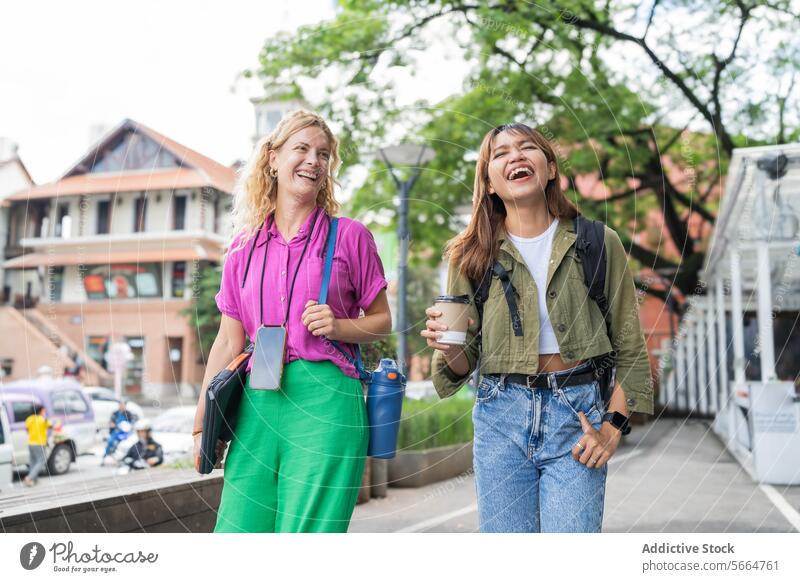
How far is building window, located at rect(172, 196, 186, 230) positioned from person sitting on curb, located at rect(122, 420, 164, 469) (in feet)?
5.85

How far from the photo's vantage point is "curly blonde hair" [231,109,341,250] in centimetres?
221

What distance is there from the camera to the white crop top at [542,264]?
2.06 meters

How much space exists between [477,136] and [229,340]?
161 inches

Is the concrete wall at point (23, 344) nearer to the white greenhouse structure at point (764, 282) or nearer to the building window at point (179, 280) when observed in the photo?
the building window at point (179, 280)

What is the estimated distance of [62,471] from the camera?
4398mm

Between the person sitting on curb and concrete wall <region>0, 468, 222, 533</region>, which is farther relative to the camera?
the person sitting on curb

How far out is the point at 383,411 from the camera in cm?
210

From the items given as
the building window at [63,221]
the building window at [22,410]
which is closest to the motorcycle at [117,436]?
the building window at [22,410]

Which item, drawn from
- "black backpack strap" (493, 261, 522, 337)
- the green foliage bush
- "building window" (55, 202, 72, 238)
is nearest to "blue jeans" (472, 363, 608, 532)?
"black backpack strap" (493, 261, 522, 337)

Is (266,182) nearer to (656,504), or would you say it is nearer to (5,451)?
(5,451)

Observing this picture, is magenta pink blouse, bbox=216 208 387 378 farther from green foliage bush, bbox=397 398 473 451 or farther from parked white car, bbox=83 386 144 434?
green foliage bush, bbox=397 398 473 451

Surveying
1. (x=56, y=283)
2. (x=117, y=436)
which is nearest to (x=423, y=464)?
(x=117, y=436)

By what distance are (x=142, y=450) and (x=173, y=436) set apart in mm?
476

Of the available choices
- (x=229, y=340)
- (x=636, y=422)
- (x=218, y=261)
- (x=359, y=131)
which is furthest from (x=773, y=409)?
(x=636, y=422)
